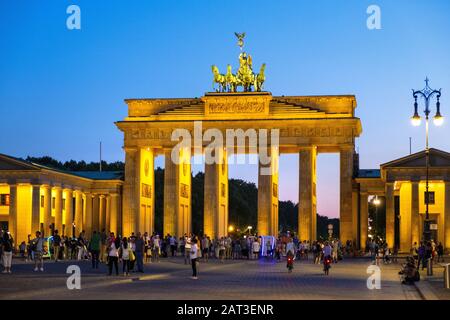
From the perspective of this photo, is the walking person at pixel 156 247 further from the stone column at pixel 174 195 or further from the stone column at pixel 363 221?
the stone column at pixel 363 221

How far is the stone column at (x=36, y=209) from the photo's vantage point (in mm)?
86750

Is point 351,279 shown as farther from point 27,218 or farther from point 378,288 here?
point 27,218

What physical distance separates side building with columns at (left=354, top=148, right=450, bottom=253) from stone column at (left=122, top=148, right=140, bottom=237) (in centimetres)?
2174

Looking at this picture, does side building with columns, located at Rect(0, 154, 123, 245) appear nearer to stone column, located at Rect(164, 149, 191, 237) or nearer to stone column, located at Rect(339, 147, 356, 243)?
stone column, located at Rect(164, 149, 191, 237)

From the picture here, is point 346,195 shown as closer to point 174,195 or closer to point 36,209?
point 174,195

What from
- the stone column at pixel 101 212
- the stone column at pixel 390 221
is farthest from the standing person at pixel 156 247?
the stone column at pixel 101 212

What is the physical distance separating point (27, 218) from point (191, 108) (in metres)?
19.0

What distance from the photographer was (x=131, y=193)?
311ft

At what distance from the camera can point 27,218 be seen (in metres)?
90.3

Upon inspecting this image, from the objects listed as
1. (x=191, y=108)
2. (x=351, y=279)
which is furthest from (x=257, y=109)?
(x=351, y=279)

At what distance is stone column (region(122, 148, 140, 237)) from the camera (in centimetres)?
9394

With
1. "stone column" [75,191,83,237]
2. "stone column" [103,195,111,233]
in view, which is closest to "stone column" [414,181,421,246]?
"stone column" [103,195,111,233]

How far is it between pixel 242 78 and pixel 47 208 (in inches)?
901
